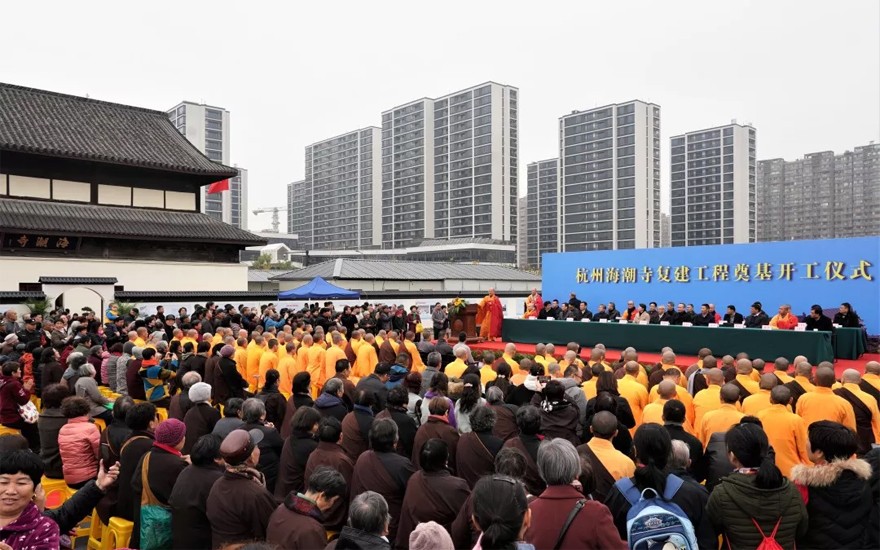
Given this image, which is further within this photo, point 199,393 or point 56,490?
point 199,393

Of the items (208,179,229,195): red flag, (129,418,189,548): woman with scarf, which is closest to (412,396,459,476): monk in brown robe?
(129,418,189,548): woman with scarf

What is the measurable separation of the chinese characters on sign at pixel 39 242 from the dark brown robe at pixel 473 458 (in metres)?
19.1

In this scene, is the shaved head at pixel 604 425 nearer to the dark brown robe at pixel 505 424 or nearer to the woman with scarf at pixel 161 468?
the dark brown robe at pixel 505 424

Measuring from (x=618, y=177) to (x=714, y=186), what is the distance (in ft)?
28.5

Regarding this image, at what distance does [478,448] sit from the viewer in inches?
163

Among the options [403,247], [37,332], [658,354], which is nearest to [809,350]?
[658,354]

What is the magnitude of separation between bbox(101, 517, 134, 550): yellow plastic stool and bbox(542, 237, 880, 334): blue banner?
53.4 feet

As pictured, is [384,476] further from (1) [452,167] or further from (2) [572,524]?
(1) [452,167]

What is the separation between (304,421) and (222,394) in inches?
166

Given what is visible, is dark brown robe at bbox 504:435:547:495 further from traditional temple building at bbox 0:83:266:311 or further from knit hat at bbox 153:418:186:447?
traditional temple building at bbox 0:83:266:311

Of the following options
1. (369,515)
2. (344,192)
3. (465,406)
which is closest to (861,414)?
(465,406)

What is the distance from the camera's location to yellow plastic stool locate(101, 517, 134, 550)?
398 centimetres

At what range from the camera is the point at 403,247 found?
61281 mm

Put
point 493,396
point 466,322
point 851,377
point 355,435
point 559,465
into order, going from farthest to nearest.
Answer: point 466,322 < point 851,377 < point 493,396 < point 355,435 < point 559,465
